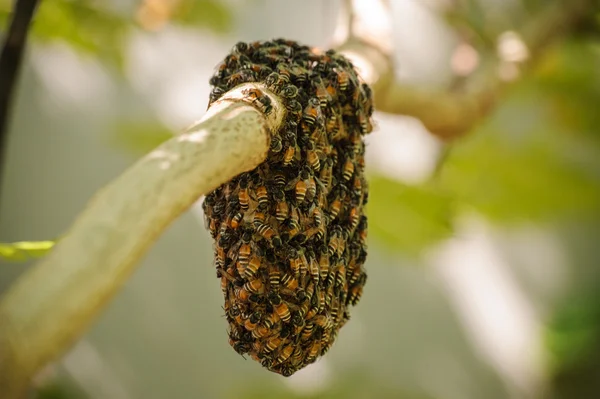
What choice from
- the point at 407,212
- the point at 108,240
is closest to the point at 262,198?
the point at 108,240

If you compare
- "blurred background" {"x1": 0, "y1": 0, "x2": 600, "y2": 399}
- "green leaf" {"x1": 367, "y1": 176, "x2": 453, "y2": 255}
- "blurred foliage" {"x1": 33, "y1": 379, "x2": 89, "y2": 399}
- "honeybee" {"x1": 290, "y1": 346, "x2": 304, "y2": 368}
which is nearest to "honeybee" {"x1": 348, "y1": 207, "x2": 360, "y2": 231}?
"honeybee" {"x1": 290, "y1": 346, "x2": 304, "y2": 368}

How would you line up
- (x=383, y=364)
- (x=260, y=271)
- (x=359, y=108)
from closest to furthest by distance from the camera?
(x=260, y=271), (x=359, y=108), (x=383, y=364)

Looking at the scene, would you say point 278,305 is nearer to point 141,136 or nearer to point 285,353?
point 285,353

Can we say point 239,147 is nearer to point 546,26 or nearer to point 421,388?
point 546,26

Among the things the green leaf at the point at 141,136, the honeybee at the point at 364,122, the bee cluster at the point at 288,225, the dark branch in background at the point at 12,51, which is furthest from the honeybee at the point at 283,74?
the green leaf at the point at 141,136

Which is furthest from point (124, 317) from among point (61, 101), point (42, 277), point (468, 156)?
point (42, 277)

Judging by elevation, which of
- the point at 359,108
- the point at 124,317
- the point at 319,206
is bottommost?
the point at 319,206

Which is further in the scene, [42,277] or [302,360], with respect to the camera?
[302,360]
